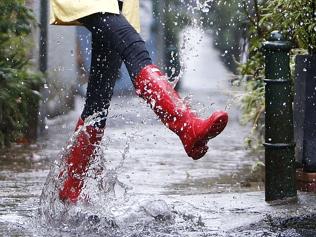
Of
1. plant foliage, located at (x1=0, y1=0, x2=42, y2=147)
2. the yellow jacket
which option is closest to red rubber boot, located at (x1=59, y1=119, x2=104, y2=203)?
the yellow jacket

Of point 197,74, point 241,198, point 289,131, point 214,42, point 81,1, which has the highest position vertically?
point 81,1

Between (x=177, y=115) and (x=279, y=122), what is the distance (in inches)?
41.1

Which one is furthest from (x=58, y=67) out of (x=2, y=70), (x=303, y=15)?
(x=303, y=15)

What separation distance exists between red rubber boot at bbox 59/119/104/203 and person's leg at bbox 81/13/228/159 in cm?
53

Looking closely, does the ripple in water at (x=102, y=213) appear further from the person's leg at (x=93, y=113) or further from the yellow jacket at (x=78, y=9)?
the yellow jacket at (x=78, y=9)

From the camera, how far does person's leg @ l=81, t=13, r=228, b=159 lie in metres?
3.75

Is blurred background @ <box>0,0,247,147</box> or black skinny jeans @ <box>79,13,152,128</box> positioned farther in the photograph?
blurred background @ <box>0,0,247,147</box>

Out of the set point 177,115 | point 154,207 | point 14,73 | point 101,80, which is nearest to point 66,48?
point 14,73

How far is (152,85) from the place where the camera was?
12.9 feet

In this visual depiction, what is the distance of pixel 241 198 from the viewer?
482cm

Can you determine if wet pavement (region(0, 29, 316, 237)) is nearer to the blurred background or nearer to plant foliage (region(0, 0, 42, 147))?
plant foliage (region(0, 0, 42, 147))

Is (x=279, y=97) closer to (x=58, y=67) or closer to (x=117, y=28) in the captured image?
(x=117, y=28)

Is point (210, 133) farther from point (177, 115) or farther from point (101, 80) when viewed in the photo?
point (101, 80)

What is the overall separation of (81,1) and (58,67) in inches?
306
